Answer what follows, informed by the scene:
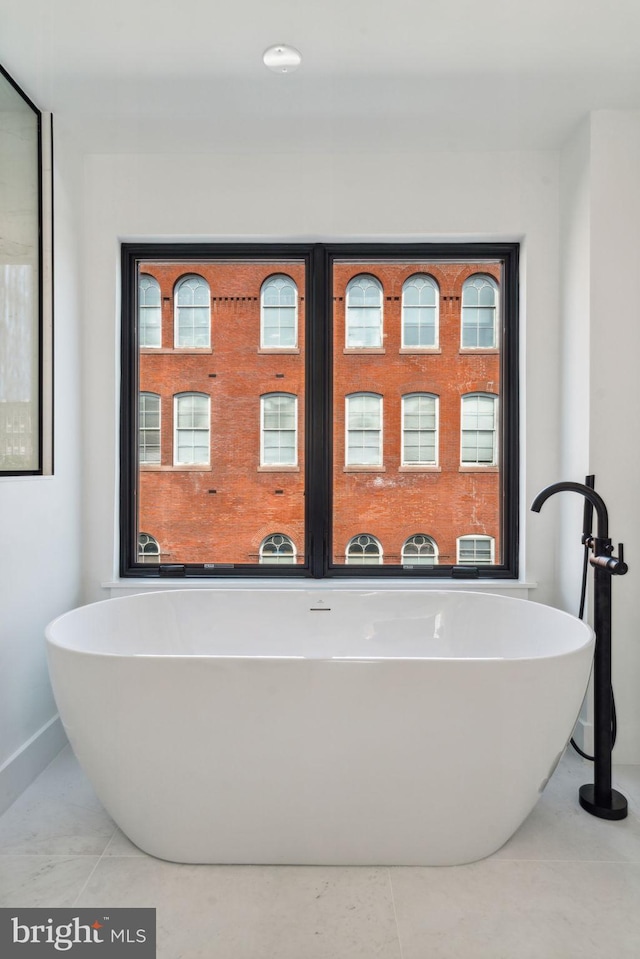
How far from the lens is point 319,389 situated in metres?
3.09

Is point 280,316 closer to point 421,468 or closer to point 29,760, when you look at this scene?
point 421,468

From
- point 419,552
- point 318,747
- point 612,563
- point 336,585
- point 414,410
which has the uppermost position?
point 414,410

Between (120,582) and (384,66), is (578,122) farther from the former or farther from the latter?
(120,582)

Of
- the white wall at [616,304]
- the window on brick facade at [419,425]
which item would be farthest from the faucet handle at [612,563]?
the window on brick facade at [419,425]

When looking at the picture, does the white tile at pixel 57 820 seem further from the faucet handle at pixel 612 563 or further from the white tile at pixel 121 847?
the faucet handle at pixel 612 563

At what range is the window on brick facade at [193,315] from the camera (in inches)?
122

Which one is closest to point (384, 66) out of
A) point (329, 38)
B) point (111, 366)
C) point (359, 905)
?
point (329, 38)

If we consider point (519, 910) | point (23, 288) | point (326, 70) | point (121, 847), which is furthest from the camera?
point (23, 288)

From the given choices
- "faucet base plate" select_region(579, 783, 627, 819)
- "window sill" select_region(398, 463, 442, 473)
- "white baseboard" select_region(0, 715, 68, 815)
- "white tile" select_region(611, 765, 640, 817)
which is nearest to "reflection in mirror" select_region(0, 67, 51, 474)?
"white baseboard" select_region(0, 715, 68, 815)

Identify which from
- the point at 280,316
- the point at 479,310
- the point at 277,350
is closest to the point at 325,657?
the point at 277,350

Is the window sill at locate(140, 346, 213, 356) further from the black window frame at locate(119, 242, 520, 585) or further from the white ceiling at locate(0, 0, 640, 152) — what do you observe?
the white ceiling at locate(0, 0, 640, 152)

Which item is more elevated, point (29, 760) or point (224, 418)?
point (224, 418)

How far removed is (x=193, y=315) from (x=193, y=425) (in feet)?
1.72

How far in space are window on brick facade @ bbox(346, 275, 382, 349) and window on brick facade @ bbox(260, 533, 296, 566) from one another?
98 centimetres
